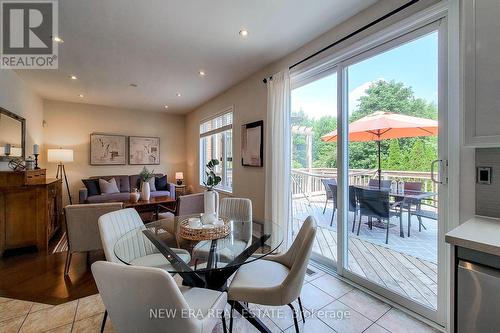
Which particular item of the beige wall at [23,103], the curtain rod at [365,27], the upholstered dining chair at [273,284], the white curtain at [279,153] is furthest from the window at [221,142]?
the beige wall at [23,103]

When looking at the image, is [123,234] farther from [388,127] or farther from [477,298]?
[388,127]

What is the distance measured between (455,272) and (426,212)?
3.06ft

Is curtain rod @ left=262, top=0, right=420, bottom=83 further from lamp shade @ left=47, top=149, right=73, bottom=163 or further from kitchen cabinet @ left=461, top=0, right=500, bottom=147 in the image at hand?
lamp shade @ left=47, top=149, right=73, bottom=163

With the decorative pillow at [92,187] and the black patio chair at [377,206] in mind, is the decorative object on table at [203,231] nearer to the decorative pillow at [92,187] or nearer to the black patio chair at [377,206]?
the black patio chair at [377,206]

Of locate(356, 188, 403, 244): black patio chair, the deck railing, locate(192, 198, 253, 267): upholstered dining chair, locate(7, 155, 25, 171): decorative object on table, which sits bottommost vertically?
locate(192, 198, 253, 267): upholstered dining chair

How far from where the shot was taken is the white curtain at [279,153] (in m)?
2.91

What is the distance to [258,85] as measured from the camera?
11.7 feet

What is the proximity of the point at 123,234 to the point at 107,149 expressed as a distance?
15.6ft

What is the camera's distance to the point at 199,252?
1.75m

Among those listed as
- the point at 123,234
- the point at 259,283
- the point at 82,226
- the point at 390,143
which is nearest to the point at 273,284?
the point at 259,283

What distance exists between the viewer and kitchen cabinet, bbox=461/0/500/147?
1194 millimetres

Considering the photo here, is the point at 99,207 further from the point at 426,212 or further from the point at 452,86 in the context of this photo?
the point at 452,86

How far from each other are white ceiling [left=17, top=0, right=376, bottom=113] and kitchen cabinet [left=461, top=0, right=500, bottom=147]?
0.98 meters

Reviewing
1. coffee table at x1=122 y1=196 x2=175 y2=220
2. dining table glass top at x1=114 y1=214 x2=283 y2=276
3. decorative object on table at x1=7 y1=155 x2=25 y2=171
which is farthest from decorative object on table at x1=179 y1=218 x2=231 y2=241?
decorative object on table at x1=7 y1=155 x2=25 y2=171
